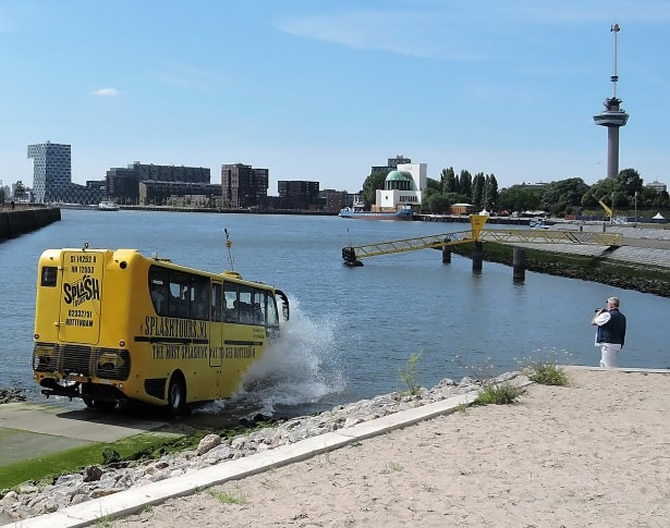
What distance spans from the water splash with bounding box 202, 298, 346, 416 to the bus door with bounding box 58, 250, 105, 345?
12.8 feet

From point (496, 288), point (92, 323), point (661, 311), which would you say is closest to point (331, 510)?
point (92, 323)

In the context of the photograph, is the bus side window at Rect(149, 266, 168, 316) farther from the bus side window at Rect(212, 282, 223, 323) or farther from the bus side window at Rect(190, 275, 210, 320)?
the bus side window at Rect(212, 282, 223, 323)

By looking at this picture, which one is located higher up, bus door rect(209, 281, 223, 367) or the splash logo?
the splash logo

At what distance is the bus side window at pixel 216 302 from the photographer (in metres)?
19.5

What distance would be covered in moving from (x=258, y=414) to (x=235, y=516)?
10.6 metres

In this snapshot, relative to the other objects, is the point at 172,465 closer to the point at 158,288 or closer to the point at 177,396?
the point at 158,288

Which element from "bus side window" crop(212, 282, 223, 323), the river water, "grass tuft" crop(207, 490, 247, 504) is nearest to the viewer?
"grass tuft" crop(207, 490, 247, 504)

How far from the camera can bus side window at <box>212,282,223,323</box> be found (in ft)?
63.8

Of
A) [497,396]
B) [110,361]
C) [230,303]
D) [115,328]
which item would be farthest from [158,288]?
[497,396]

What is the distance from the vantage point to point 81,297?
1659 cm

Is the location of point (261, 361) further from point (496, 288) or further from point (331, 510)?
point (496, 288)

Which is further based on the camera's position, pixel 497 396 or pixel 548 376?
pixel 548 376

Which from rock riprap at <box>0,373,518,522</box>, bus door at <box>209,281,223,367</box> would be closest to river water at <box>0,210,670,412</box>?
bus door at <box>209,281,223,367</box>

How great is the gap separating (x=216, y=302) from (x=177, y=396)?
8.45 ft
